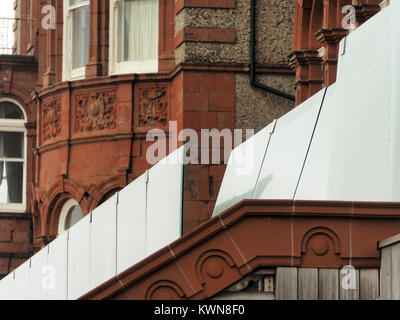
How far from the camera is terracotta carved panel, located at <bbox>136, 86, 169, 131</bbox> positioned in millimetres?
24578

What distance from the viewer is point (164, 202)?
1609cm

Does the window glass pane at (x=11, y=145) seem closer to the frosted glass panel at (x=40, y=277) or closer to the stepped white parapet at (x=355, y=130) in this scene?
the frosted glass panel at (x=40, y=277)

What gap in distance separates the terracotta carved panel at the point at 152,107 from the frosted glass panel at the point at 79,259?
21.1ft

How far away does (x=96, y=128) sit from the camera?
82.8 feet

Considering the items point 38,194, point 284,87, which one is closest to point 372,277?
point 284,87

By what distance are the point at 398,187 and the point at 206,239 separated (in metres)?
1.58

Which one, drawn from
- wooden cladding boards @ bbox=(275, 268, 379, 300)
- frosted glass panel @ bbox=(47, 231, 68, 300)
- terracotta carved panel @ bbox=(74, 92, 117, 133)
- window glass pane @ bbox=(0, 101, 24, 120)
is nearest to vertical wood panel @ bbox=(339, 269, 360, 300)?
wooden cladding boards @ bbox=(275, 268, 379, 300)

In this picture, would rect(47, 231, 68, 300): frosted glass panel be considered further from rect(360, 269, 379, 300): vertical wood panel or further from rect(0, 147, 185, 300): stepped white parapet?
rect(360, 269, 379, 300): vertical wood panel

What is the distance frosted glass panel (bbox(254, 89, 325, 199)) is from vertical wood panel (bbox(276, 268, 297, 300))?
2.22 meters

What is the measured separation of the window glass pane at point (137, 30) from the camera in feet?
83.5

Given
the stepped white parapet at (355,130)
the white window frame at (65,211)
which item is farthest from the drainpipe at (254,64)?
the stepped white parapet at (355,130)

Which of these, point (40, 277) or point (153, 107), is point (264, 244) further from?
point (153, 107)
